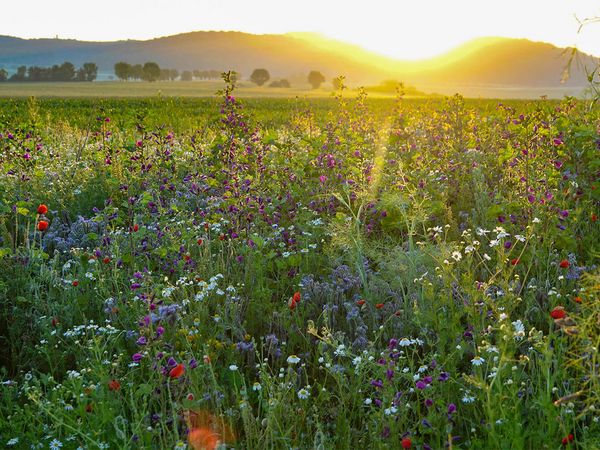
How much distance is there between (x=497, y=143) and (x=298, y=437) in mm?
6834

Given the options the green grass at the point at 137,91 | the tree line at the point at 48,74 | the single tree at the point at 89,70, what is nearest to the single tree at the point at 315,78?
the green grass at the point at 137,91

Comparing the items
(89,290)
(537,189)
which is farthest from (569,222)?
(89,290)

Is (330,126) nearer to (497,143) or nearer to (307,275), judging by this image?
(497,143)

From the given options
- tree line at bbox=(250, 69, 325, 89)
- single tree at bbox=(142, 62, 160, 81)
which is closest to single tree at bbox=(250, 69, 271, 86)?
tree line at bbox=(250, 69, 325, 89)

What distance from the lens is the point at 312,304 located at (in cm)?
475

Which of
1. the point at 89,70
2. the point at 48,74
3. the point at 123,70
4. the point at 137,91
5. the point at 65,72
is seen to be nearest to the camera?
the point at 137,91

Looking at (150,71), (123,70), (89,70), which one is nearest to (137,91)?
(89,70)

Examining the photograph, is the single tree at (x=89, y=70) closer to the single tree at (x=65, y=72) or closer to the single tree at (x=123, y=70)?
the single tree at (x=65, y=72)

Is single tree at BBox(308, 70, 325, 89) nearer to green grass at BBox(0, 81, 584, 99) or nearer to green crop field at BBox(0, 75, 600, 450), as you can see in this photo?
green grass at BBox(0, 81, 584, 99)

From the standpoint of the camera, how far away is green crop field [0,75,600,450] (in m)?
3.18

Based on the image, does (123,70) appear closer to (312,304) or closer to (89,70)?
(89,70)

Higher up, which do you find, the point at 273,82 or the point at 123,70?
the point at 123,70

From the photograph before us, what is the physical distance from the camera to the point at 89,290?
4965 mm

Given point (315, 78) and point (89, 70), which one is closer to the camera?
point (89, 70)
